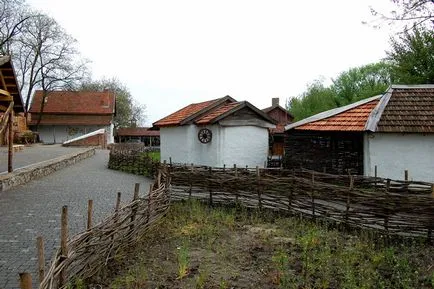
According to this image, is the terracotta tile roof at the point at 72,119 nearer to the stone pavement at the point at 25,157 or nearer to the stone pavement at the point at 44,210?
the stone pavement at the point at 25,157

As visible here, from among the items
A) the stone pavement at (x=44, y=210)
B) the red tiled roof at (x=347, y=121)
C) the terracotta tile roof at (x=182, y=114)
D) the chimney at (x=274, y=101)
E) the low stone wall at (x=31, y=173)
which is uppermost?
the chimney at (x=274, y=101)

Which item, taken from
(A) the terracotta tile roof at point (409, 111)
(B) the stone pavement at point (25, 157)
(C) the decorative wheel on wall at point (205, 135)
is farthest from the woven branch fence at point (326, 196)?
(B) the stone pavement at point (25, 157)

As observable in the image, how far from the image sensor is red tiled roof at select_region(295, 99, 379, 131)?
14164 millimetres

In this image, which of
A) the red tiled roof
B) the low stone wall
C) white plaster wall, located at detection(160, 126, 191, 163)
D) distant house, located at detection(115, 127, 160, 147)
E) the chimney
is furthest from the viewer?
distant house, located at detection(115, 127, 160, 147)

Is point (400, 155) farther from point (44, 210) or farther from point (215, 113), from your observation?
point (44, 210)

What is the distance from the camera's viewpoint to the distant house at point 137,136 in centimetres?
5412

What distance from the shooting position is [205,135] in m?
17.8

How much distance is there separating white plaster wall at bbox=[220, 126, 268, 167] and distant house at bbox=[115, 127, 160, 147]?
121ft

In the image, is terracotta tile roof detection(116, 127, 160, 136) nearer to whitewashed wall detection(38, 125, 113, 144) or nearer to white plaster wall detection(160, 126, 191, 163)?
whitewashed wall detection(38, 125, 113, 144)

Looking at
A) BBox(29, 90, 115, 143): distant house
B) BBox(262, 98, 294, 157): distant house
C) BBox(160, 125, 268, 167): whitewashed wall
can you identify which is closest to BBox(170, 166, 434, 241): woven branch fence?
BBox(160, 125, 268, 167): whitewashed wall

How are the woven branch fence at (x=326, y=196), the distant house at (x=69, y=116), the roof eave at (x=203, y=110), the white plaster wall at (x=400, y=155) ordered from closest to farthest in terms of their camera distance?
the woven branch fence at (x=326, y=196) → the white plaster wall at (x=400, y=155) → the roof eave at (x=203, y=110) → the distant house at (x=69, y=116)

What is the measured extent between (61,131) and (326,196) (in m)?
44.0

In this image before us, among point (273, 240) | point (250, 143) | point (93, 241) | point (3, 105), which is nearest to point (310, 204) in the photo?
point (273, 240)

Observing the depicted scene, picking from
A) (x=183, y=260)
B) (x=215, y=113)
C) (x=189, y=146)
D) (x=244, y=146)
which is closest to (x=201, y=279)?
(x=183, y=260)
